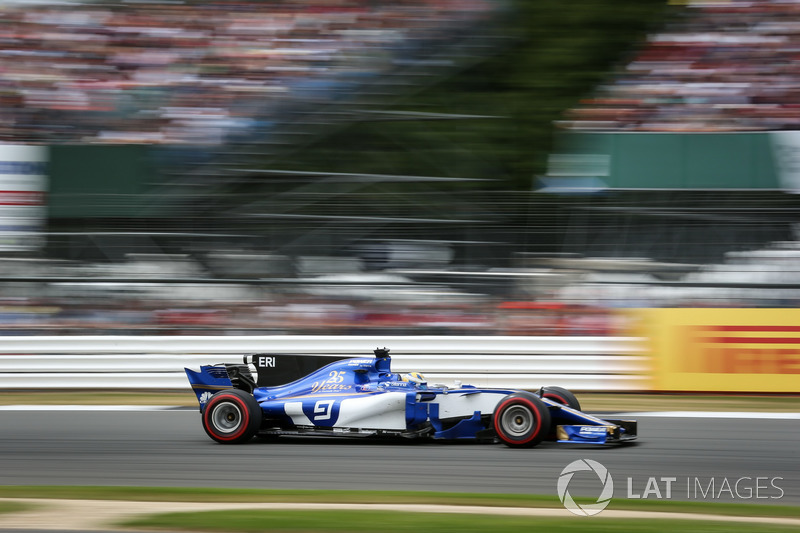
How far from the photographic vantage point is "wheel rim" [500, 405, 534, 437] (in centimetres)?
667

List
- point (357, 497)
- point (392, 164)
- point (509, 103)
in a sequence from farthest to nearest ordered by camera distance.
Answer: point (509, 103)
point (392, 164)
point (357, 497)

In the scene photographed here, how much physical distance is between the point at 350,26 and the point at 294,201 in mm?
3571

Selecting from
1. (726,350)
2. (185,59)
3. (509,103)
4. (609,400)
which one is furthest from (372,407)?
(185,59)

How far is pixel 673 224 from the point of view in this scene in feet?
39.9

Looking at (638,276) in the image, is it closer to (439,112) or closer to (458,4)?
(439,112)

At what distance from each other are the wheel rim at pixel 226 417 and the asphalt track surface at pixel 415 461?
6.4 inches

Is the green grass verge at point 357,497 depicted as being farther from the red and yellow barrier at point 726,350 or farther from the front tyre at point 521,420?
the red and yellow barrier at point 726,350

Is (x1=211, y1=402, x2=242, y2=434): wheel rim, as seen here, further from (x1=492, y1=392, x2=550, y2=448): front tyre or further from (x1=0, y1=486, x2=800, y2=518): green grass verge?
(x1=492, y1=392, x2=550, y2=448): front tyre

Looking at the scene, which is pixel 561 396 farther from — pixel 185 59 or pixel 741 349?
pixel 185 59

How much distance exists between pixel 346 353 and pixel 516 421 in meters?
3.97

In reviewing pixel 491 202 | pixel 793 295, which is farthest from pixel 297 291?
pixel 793 295

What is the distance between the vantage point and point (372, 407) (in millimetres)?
7035

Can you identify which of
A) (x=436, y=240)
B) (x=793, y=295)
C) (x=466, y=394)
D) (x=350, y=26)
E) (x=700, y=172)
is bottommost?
(x=466, y=394)

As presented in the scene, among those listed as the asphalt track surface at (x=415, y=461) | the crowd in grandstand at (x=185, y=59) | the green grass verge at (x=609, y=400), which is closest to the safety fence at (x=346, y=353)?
the green grass verge at (x=609, y=400)
